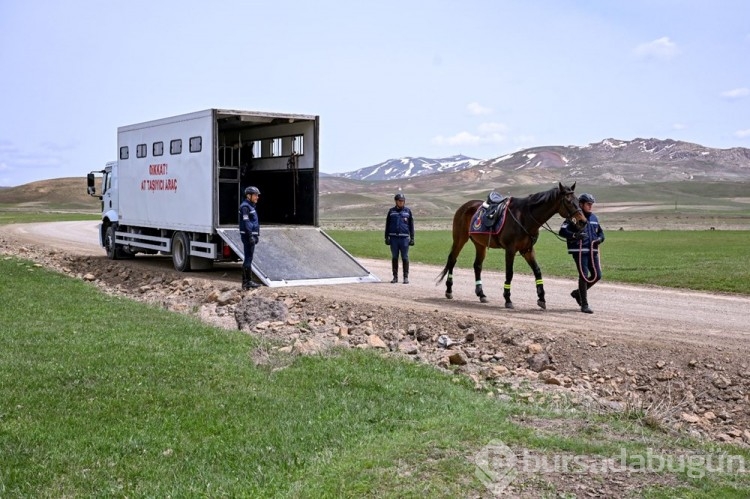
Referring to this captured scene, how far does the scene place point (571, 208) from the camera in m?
14.6

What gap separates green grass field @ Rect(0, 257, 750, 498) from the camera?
6.45 metres

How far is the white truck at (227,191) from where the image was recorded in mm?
19953

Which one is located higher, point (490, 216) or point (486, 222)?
point (490, 216)

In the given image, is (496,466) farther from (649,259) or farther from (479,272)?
(649,259)

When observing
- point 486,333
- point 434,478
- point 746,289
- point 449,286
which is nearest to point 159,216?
point 449,286

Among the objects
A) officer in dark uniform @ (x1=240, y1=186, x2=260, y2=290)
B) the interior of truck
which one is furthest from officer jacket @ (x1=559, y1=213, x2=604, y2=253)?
the interior of truck

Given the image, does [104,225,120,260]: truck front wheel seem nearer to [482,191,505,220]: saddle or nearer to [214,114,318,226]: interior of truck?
[214,114,318,226]: interior of truck

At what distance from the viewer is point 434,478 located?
620 centimetres

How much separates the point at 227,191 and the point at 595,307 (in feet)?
35.3

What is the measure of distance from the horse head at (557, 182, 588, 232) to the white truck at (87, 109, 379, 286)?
20.2ft

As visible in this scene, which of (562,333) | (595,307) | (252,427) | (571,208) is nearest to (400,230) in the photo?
(595,307)

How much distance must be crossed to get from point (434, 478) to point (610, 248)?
2979 centimetres

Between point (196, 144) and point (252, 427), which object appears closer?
point (252, 427)

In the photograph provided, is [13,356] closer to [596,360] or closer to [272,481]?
A: [272,481]
